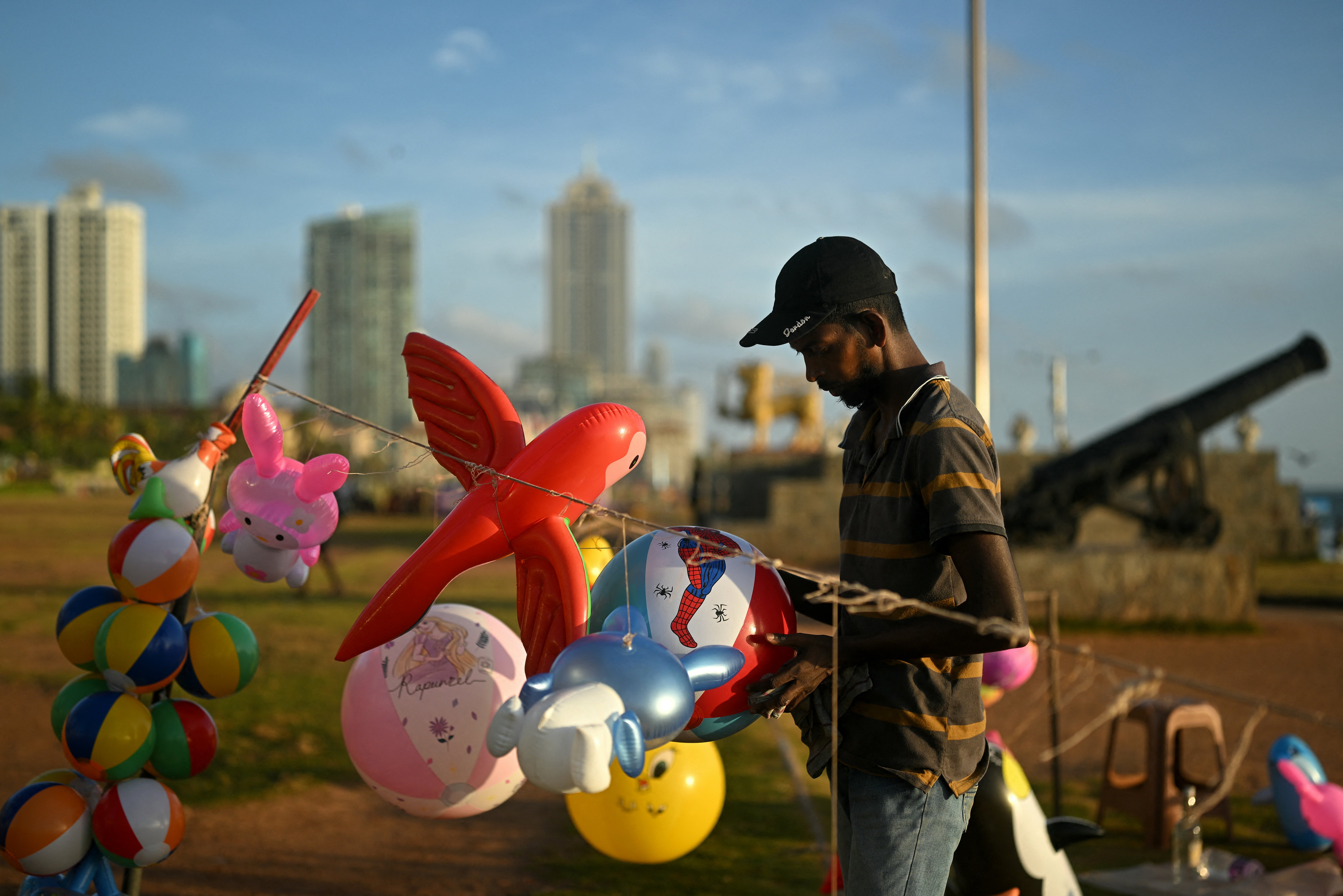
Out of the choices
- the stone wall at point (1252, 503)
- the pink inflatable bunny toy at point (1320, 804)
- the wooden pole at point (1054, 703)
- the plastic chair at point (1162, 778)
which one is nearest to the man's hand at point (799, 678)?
the wooden pole at point (1054, 703)

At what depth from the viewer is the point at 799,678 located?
220 centimetres

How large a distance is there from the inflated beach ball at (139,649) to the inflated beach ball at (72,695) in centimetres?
7

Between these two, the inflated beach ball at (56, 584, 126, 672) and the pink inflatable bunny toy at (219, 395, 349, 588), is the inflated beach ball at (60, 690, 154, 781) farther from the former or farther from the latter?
the pink inflatable bunny toy at (219, 395, 349, 588)

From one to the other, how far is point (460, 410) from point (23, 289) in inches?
5138

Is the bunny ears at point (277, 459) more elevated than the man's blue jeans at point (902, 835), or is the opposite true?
the bunny ears at point (277, 459)

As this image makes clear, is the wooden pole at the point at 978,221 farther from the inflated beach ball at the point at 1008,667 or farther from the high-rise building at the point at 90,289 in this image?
the high-rise building at the point at 90,289

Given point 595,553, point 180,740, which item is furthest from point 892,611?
point 180,740

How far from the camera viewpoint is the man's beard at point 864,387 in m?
2.24

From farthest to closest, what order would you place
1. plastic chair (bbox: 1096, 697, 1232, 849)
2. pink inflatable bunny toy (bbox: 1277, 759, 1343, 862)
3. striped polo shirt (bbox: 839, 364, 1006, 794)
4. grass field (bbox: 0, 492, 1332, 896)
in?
plastic chair (bbox: 1096, 697, 1232, 849)
grass field (bbox: 0, 492, 1332, 896)
pink inflatable bunny toy (bbox: 1277, 759, 1343, 862)
striped polo shirt (bbox: 839, 364, 1006, 794)

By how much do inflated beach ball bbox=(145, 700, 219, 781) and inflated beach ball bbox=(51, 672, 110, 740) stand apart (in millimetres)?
201

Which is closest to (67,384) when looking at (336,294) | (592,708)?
(336,294)

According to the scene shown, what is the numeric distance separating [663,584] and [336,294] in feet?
474

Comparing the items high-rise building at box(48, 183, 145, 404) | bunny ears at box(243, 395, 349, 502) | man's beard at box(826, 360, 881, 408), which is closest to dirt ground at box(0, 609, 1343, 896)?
bunny ears at box(243, 395, 349, 502)

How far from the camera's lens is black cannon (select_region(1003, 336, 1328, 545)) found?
13.8 m
